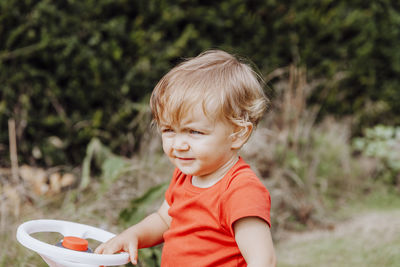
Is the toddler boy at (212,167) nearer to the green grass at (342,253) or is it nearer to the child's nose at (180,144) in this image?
the child's nose at (180,144)

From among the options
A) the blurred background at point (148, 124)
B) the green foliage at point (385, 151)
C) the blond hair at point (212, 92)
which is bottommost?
the green foliage at point (385, 151)

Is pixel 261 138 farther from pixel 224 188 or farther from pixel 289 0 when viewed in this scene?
pixel 224 188

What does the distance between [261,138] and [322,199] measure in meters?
0.87

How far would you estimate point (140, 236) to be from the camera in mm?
1846

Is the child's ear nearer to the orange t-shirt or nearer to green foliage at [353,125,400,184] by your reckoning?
the orange t-shirt

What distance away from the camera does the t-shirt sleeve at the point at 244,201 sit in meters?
1.51

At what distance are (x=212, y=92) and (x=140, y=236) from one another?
2.12ft

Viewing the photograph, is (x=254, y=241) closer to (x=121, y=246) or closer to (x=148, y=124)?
(x=121, y=246)

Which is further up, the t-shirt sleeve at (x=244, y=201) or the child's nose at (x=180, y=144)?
the child's nose at (x=180, y=144)

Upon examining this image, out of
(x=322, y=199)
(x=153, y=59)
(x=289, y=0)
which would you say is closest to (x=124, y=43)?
(x=153, y=59)

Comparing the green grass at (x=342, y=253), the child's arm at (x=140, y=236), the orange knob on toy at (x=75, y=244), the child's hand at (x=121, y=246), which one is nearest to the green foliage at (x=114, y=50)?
the green grass at (x=342, y=253)

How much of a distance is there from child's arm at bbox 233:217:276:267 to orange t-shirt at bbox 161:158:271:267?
0.09 ft

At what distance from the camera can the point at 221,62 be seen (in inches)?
67.9

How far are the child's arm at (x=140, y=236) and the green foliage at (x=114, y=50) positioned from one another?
2227 mm
